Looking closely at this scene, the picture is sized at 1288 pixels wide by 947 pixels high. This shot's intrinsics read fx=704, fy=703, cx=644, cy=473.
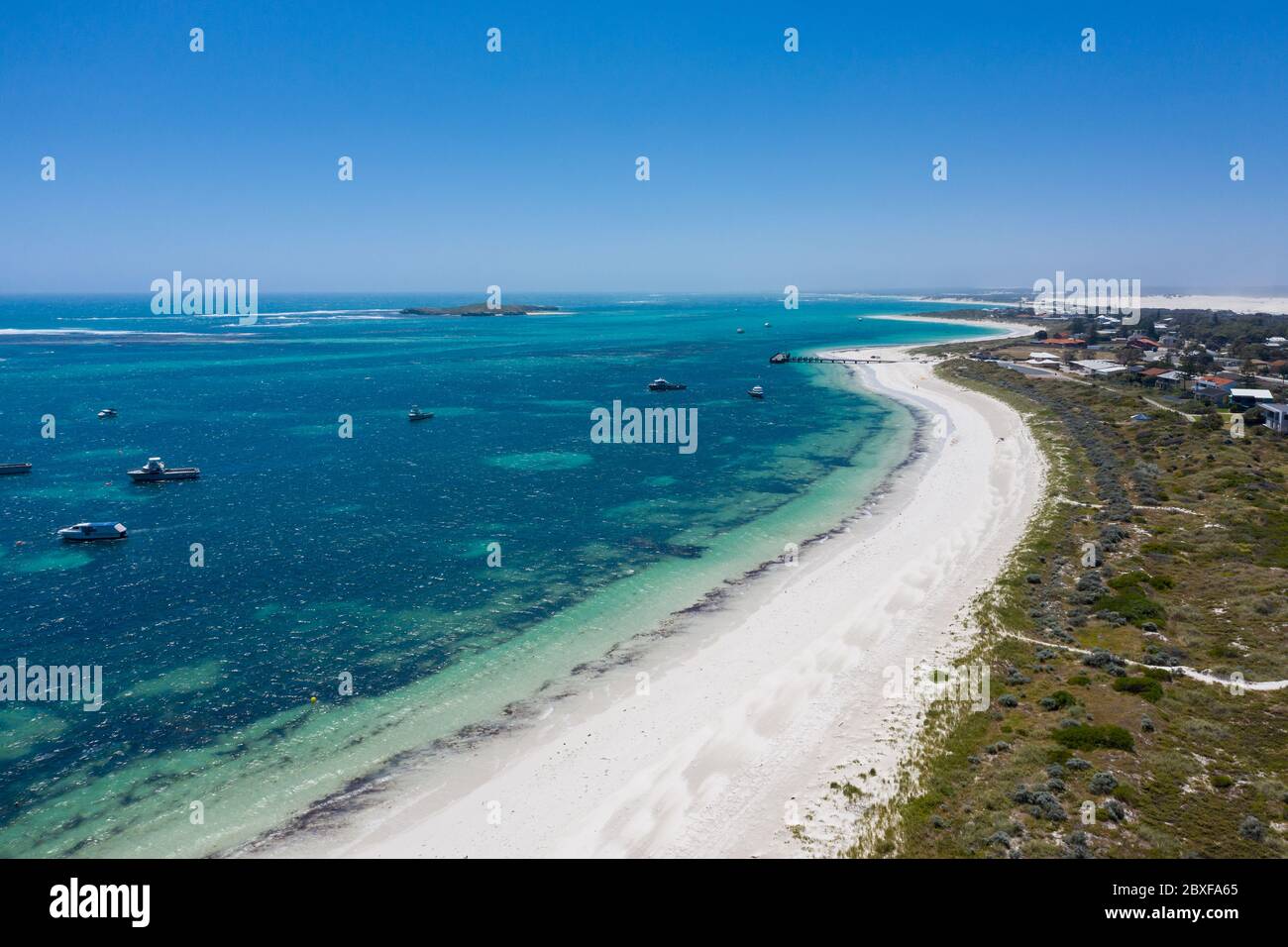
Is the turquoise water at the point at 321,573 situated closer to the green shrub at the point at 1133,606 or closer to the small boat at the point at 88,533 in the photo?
the small boat at the point at 88,533

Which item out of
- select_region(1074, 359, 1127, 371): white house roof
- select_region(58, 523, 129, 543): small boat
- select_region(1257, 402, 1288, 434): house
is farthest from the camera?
select_region(1074, 359, 1127, 371): white house roof

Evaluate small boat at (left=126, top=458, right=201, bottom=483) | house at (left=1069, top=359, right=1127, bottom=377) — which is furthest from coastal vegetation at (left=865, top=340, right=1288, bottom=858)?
house at (left=1069, top=359, right=1127, bottom=377)

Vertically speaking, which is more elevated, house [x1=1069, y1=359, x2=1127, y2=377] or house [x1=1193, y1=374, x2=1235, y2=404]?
house [x1=1069, y1=359, x2=1127, y2=377]

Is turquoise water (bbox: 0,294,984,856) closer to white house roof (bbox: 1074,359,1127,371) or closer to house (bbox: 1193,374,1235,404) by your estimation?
house (bbox: 1193,374,1235,404)

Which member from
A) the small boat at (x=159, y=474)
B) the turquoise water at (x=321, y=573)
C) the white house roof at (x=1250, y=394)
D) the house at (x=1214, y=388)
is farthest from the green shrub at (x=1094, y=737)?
the house at (x=1214, y=388)

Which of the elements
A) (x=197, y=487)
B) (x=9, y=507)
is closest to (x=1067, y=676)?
(x=197, y=487)
